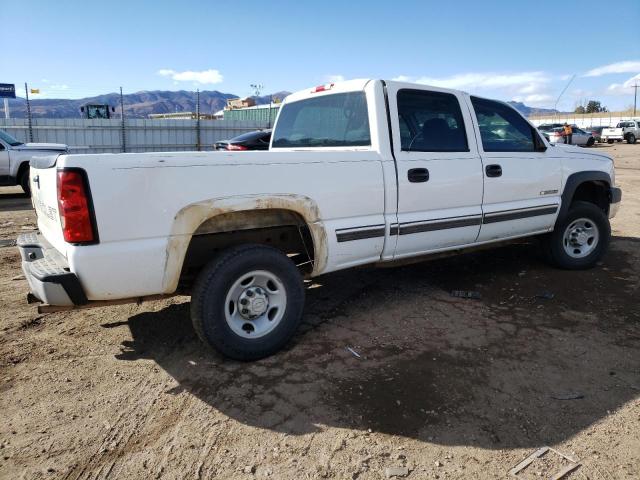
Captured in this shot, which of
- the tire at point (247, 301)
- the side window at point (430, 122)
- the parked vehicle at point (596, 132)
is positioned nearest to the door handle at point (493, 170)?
the side window at point (430, 122)

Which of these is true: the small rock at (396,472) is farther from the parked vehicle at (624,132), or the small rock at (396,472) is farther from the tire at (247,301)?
the parked vehicle at (624,132)

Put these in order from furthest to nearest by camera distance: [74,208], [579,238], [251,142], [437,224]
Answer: [251,142], [579,238], [437,224], [74,208]

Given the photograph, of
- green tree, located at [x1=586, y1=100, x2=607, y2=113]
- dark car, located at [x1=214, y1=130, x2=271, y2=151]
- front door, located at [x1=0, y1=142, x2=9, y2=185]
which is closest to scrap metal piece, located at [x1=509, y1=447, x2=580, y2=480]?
dark car, located at [x1=214, y1=130, x2=271, y2=151]

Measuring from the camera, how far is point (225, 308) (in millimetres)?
3203

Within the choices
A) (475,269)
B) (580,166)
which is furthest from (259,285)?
(580,166)

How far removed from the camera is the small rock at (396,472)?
2316mm

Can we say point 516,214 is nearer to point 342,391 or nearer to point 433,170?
point 433,170

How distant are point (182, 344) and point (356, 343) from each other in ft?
4.27

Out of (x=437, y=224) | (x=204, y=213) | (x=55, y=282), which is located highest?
(x=204, y=213)

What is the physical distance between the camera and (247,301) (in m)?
3.32

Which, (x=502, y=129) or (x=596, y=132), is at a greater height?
(x=596, y=132)

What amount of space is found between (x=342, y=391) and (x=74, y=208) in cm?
189

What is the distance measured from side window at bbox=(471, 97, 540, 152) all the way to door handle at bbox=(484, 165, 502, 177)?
17 cm

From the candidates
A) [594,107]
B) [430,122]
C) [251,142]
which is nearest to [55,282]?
Result: [430,122]
